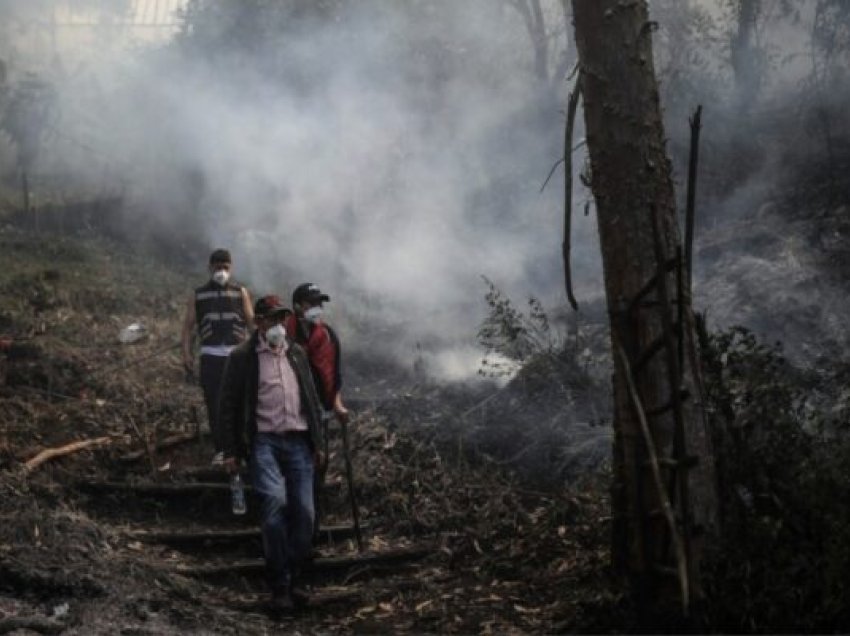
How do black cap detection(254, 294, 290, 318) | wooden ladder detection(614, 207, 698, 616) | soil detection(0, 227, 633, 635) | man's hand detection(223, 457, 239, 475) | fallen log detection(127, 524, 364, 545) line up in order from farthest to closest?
fallen log detection(127, 524, 364, 545), black cap detection(254, 294, 290, 318), man's hand detection(223, 457, 239, 475), soil detection(0, 227, 633, 635), wooden ladder detection(614, 207, 698, 616)

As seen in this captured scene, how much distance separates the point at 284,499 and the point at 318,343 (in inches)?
55.7

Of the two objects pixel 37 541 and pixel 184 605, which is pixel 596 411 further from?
pixel 37 541

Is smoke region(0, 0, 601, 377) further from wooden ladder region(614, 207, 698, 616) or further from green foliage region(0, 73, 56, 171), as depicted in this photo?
wooden ladder region(614, 207, 698, 616)

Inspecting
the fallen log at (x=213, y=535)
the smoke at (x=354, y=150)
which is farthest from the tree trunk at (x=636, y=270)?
the smoke at (x=354, y=150)

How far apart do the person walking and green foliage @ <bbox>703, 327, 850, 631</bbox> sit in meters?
4.06

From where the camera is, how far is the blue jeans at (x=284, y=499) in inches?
226

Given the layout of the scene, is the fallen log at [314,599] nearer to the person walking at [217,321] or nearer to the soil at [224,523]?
the soil at [224,523]

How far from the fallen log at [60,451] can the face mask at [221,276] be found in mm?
1946

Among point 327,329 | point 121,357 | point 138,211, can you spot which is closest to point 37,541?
point 327,329

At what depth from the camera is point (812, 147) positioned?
13297 millimetres

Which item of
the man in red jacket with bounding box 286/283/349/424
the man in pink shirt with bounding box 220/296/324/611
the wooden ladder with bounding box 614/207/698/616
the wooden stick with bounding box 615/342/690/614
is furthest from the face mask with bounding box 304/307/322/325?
the wooden stick with bounding box 615/342/690/614

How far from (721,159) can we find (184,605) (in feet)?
37.8

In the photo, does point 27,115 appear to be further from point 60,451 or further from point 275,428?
point 275,428

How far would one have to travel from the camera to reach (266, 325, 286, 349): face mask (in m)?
6.09
